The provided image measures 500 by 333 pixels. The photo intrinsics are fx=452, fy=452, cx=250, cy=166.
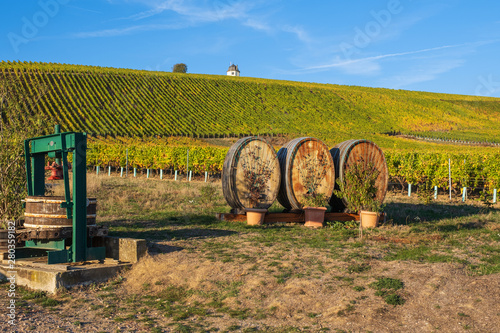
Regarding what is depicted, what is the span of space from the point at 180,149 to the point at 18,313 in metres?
28.5

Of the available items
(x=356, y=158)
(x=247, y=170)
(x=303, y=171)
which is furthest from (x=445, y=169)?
(x=247, y=170)

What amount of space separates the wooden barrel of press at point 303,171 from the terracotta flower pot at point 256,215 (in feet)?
3.72

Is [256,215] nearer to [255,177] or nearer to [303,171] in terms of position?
[255,177]

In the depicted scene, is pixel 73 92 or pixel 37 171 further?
pixel 73 92

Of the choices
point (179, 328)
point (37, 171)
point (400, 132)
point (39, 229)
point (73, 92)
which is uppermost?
point (73, 92)

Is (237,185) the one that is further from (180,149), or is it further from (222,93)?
(222,93)

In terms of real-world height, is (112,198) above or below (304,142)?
below

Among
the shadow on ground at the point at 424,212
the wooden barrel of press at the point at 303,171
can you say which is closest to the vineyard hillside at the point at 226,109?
the shadow on ground at the point at 424,212

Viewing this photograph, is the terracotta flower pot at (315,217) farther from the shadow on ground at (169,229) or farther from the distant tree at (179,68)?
the distant tree at (179,68)

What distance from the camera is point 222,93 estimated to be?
83312 millimetres

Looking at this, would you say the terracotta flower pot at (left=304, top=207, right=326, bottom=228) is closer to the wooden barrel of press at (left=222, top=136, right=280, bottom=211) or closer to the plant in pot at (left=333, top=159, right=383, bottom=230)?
the plant in pot at (left=333, top=159, right=383, bottom=230)

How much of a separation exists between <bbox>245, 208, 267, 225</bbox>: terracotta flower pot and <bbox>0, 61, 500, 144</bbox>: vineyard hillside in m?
44.9

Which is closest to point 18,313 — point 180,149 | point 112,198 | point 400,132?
point 112,198

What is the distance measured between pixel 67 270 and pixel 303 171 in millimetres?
7376
